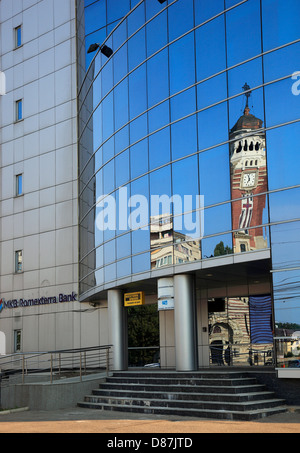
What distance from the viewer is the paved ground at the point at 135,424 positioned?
1323 centimetres

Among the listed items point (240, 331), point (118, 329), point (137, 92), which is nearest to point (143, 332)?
point (118, 329)

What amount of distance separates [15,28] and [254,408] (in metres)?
29.8

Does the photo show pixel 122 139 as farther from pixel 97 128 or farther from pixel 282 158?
pixel 282 158

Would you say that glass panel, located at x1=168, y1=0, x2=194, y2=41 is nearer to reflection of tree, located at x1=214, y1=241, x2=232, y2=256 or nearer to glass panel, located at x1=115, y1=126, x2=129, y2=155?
glass panel, located at x1=115, y1=126, x2=129, y2=155

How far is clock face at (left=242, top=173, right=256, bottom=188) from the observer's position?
58.5 feet

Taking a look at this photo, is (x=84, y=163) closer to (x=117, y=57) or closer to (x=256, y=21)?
(x=117, y=57)

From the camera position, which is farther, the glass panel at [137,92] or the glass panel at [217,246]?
the glass panel at [137,92]

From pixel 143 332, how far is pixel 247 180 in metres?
12.1

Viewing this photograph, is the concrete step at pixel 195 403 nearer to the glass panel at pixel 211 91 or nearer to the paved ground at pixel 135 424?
the paved ground at pixel 135 424

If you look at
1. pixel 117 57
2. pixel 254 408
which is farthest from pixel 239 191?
pixel 117 57

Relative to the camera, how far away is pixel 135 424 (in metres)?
14.7

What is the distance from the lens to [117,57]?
25.4 metres

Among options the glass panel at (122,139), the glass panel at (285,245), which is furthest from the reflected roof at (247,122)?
the glass panel at (122,139)

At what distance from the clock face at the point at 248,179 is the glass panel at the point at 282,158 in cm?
58
